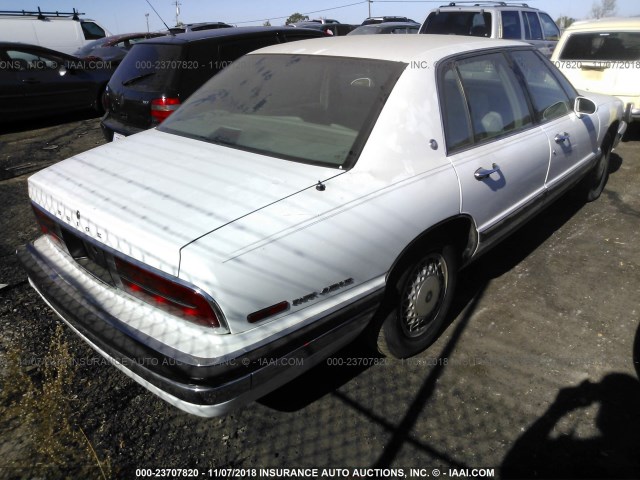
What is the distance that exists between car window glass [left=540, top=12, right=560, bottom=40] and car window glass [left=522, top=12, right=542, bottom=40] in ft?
1.08

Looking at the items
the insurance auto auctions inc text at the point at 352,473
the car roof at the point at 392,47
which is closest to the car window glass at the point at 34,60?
the car roof at the point at 392,47

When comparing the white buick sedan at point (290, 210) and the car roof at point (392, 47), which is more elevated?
the car roof at point (392, 47)

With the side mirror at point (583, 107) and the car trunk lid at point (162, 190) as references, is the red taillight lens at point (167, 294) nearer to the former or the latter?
the car trunk lid at point (162, 190)

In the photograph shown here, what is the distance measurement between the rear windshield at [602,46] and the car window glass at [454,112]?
5348mm

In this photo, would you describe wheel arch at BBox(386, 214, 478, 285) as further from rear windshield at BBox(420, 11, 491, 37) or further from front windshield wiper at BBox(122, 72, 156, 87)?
rear windshield at BBox(420, 11, 491, 37)

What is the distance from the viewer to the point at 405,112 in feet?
7.82

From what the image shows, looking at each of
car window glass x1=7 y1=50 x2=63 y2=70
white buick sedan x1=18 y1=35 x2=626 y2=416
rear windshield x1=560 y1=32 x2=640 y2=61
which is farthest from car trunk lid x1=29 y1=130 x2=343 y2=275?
car window glass x1=7 y1=50 x2=63 y2=70

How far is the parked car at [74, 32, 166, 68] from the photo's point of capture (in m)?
11.1

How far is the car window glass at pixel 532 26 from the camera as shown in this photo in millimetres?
9399

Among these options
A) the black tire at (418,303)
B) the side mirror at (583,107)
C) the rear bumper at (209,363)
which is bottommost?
the black tire at (418,303)

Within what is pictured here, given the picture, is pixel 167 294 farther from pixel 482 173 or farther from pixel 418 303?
pixel 482 173

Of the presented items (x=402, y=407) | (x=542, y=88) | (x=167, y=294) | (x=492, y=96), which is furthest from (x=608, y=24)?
(x=167, y=294)

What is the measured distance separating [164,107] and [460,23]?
640 centimetres

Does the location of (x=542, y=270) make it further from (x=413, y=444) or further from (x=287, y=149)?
(x=287, y=149)
